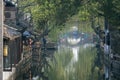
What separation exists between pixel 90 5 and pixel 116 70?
5697 millimetres

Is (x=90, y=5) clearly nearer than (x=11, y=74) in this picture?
No

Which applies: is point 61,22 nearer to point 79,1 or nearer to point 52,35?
point 79,1

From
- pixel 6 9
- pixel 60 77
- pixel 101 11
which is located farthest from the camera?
pixel 6 9

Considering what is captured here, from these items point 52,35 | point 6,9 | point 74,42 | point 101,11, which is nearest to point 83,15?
point 101,11

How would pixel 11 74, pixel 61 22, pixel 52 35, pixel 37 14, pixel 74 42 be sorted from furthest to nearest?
pixel 74 42
pixel 52 35
pixel 37 14
pixel 61 22
pixel 11 74

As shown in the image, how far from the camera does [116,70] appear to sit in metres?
28.9

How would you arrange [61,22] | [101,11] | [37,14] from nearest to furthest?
[101,11] < [61,22] < [37,14]

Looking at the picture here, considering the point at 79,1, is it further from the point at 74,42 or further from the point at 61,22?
the point at 74,42

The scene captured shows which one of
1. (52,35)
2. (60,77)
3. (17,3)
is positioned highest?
(17,3)

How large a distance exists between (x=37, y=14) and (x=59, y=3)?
32.6 ft

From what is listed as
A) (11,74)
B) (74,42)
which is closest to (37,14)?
(11,74)

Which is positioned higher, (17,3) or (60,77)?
(17,3)

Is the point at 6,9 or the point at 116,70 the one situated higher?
the point at 6,9

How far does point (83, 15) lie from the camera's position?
33125 mm
